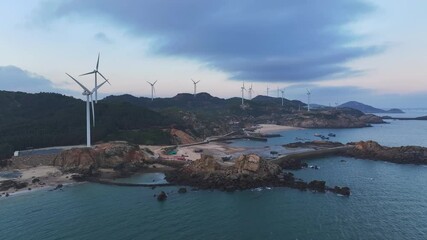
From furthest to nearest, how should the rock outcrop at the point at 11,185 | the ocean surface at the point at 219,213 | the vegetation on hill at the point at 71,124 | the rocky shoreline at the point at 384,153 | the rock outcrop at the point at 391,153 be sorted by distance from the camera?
the vegetation on hill at the point at 71,124 < the rocky shoreline at the point at 384,153 < the rock outcrop at the point at 391,153 < the rock outcrop at the point at 11,185 < the ocean surface at the point at 219,213

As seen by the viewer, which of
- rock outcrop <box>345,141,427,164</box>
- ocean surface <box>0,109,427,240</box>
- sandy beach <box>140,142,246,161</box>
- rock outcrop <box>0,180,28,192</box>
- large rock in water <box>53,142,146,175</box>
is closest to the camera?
ocean surface <box>0,109,427,240</box>

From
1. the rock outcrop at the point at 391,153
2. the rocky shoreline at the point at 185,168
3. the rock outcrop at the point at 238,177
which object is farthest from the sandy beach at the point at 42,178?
the rock outcrop at the point at 391,153

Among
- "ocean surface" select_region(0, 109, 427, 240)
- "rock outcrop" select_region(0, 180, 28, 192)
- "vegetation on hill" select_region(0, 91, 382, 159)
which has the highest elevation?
"vegetation on hill" select_region(0, 91, 382, 159)

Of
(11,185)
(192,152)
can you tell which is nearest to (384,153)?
(192,152)

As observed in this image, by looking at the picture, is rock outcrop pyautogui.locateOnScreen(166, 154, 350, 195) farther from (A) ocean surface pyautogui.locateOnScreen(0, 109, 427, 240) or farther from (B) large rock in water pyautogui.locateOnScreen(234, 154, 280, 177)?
(A) ocean surface pyautogui.locateOnScreen(0, 109, 427, 240)

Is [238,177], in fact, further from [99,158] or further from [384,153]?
[384,153]

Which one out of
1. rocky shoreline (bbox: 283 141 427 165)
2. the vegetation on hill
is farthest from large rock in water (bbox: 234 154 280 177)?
the vegetation on hill

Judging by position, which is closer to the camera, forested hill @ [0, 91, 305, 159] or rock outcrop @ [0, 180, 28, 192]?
rock outcrop @ [0, 180, 28, 192]

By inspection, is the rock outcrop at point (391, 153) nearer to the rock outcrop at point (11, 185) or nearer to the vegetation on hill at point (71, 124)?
the vegetation on hill at point (71, 124)
